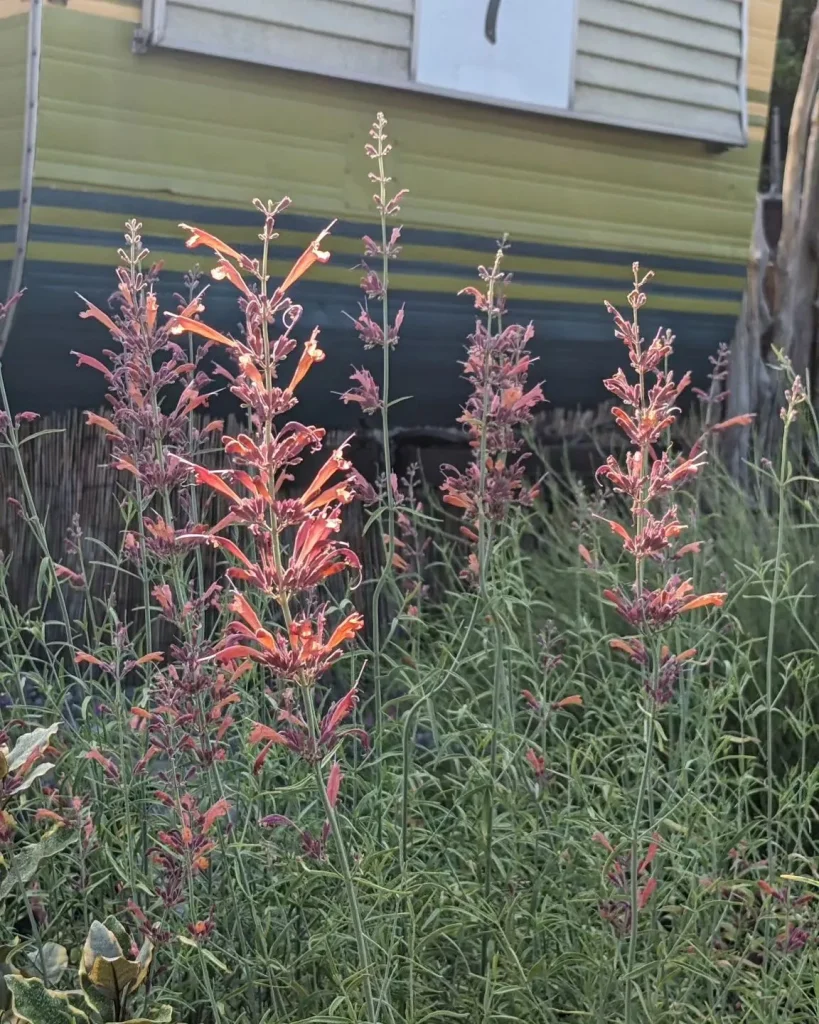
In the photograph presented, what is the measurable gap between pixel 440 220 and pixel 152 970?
3895mm

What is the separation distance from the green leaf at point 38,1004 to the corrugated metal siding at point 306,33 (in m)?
3.40

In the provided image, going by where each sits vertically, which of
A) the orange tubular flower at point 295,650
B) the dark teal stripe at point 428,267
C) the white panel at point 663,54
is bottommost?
the orange tubular flower at point 295,650

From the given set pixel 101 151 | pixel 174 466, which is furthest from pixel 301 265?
pixel 101 151

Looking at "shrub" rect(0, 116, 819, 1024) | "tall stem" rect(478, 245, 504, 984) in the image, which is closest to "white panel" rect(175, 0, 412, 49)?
"shrub" rect(0, 116, 819, 1024)

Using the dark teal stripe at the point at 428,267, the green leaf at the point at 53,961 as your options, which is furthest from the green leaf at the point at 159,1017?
the dark teal stripe at the point at 428,267

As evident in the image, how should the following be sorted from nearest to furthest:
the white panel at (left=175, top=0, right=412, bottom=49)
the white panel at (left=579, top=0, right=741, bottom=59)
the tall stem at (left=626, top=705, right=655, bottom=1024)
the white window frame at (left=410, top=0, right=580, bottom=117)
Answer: the tall stem at (left=626, top=705, right=655, bottom=1024) → the white panel at (left=175, top=0, right=412, bottom=49) → the white window frame at (left=410, top=0, right=580, bottom=117) → the white panel at (left=579, top=0, right=741, bottom=59)

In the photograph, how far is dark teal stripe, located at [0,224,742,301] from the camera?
427 centimetres

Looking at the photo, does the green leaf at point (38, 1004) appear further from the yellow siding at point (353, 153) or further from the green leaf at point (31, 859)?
the yellow siding at point (353, 153)

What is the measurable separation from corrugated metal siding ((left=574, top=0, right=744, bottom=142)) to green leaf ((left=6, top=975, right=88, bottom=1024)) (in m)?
4.84

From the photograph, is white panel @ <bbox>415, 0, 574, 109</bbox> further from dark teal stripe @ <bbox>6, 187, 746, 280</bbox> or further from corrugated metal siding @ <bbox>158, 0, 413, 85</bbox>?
dark teal stripe @ <bbox>6, 187, 746, 280</bbox>

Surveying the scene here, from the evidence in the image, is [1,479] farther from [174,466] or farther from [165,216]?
[174,466]

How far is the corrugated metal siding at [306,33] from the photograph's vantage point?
4445mm

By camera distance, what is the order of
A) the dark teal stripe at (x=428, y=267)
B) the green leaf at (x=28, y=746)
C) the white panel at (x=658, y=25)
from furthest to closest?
the white panel at (x=658, y=25) < the dark teal stripe at (x=428, y=267) < the green leaf at (x=28, y=746)

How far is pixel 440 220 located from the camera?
17.9ft
